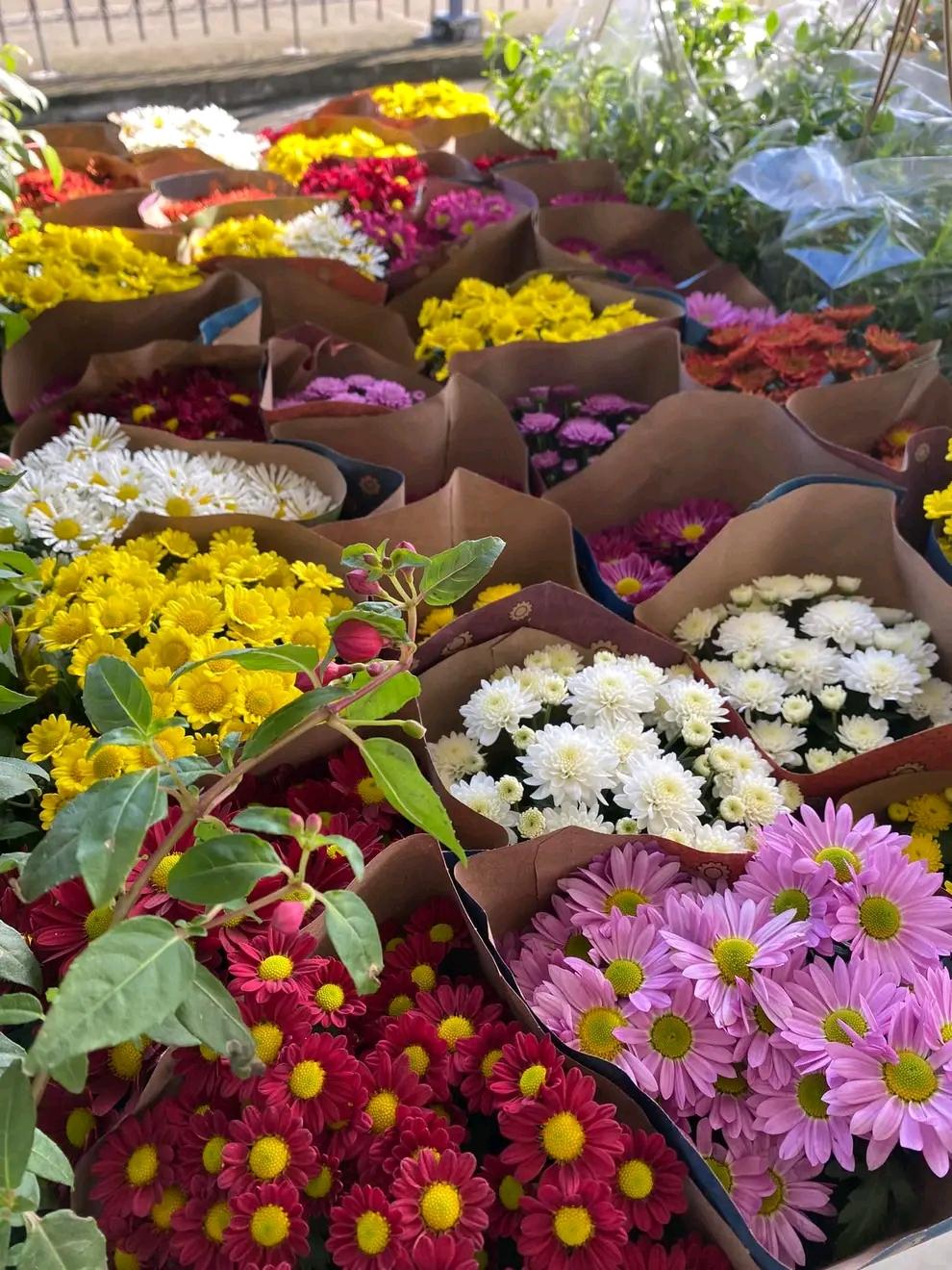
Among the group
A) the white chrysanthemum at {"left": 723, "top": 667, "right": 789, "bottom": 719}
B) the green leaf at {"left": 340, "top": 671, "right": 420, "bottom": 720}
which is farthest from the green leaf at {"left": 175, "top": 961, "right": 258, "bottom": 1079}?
the white chrysanthemum at {"left": 723, "top": 667, "right": 789, "bottom": 719}

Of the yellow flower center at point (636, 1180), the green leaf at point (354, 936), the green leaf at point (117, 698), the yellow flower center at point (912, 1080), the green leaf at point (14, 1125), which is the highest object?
the green leaf at point (117, 698)

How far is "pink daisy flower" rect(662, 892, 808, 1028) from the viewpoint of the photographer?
0.63 metres

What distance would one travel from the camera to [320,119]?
2.33 m

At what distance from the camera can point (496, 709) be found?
2.78ft

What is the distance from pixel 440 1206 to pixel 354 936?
220mm

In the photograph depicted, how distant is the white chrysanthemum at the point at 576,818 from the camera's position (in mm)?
799

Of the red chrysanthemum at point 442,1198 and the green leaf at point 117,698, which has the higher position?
the green leaf at point 117,698

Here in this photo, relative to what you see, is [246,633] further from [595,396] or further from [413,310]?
[413,310]

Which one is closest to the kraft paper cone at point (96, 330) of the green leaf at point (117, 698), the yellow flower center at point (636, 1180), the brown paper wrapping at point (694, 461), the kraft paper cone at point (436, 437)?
the kraft paper cone at point (436, 437)

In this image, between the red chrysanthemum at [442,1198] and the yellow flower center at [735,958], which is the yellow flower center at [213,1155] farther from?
the yellow flower center at [735,958]

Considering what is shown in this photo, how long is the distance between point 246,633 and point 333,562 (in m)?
0.17

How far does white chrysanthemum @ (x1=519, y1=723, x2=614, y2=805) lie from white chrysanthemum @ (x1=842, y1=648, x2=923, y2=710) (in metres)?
0.29

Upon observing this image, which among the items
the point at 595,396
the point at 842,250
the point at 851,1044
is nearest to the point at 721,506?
the point at 595,396

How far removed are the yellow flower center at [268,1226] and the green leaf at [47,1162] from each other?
0.37 ft
